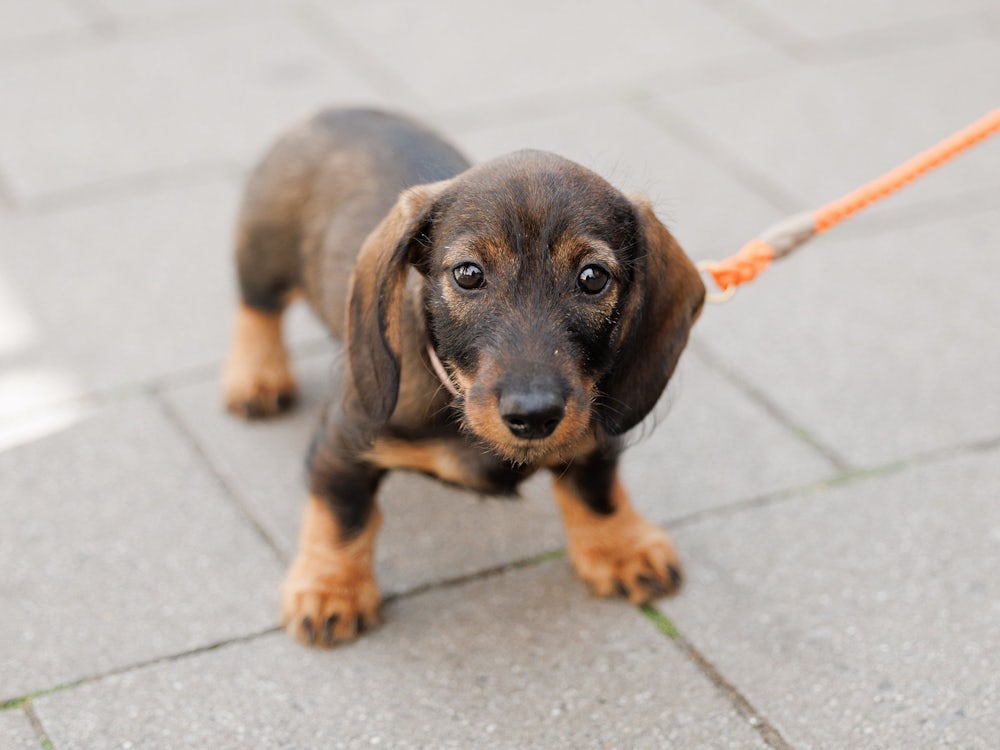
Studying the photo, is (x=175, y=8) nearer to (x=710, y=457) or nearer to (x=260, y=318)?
(x=260, y=318)

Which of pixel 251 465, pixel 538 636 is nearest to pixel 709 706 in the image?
pixel 538 636

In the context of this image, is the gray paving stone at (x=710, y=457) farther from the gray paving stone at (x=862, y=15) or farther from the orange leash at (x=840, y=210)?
the gray paving stone at (x=862, y=15)

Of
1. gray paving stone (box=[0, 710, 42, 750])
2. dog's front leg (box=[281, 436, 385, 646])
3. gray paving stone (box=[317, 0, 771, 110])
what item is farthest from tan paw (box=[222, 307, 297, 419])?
gray paving stone (box=[317, 0, 771, 110])

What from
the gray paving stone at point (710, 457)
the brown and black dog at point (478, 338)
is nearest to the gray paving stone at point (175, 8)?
the brown and black dog at point (478, 338)

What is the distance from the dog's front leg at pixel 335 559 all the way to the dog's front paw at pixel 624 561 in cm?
63

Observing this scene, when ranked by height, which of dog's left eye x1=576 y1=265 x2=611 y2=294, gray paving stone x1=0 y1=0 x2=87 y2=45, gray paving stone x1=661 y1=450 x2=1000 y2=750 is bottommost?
gray paving stone x1=0 y1=0 x2=87 y2=45

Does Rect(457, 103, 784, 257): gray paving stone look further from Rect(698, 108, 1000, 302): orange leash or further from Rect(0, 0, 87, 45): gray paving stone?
Rect(0, 0, 87, 45): gray paving stone

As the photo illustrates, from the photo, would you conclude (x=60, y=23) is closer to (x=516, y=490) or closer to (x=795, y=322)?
(x=795, y=322)

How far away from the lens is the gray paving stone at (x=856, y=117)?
6.15 metres

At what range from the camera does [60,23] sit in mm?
7773

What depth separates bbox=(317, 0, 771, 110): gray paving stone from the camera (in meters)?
7.08

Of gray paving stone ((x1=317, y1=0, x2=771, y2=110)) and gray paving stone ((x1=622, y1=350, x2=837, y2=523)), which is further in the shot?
gray paving stone ((x1=317, y1=0, x2=771, y2=110))

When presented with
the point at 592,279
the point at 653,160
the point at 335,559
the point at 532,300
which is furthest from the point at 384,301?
the point at 653,160

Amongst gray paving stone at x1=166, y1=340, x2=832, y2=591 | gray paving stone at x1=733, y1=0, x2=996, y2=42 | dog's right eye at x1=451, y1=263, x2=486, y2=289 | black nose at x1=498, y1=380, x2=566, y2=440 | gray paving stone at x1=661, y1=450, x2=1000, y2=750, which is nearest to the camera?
black nose at x1=498, y1=380, x2=566, y2=440
